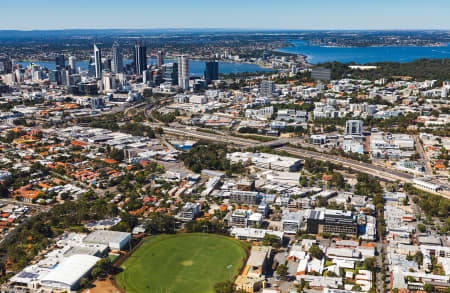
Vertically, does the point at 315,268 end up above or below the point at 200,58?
below

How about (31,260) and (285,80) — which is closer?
(31,260)

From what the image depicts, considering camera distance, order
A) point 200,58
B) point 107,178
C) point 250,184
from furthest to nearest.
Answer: point 200,58, point 107,178, point 250,184

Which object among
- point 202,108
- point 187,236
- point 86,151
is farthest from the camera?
point 202,108

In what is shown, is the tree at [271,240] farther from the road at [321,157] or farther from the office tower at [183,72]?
the office tower at [183,72]

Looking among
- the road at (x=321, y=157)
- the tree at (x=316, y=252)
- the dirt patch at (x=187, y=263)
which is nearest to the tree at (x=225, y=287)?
the dirt patch at (x=187, y=263)

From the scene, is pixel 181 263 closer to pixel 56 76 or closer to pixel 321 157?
pixel 321 157

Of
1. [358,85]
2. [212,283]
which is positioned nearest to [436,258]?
[212,283]

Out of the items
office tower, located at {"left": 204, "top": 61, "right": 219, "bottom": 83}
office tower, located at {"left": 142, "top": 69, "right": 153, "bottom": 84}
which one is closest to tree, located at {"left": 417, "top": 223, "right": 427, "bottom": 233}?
office tower, located at {"left": 204, "top": 61, "right": 219, "bottom": 83}

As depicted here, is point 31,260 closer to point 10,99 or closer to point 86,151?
point 86,151
